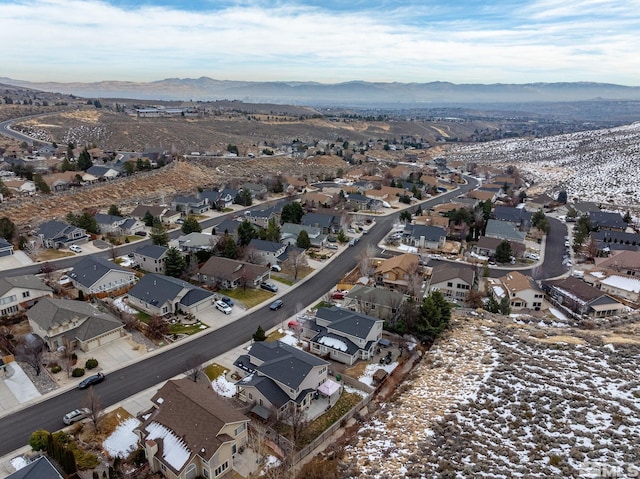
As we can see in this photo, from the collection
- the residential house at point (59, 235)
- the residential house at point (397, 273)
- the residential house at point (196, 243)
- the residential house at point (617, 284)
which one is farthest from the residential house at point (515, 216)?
the residential house at point (59, 235)

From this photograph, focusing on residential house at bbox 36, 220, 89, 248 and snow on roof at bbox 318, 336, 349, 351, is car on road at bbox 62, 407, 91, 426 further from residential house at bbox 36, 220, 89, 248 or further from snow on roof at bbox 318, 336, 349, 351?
residential house at bbox 36, 220, 89, 248

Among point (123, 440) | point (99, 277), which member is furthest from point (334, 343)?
point (99, 277)

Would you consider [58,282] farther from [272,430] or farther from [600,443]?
[600,443]

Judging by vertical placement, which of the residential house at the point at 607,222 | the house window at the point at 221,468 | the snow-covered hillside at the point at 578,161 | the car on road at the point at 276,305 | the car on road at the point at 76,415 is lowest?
the car on road at the point at 76,415

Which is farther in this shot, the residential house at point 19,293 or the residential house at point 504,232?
the residential house at point 504,232

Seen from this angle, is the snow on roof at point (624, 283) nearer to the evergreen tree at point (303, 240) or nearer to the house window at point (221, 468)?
the evergreen tree at point (303, 240)

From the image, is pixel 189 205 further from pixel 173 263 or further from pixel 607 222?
pixel 607 222
